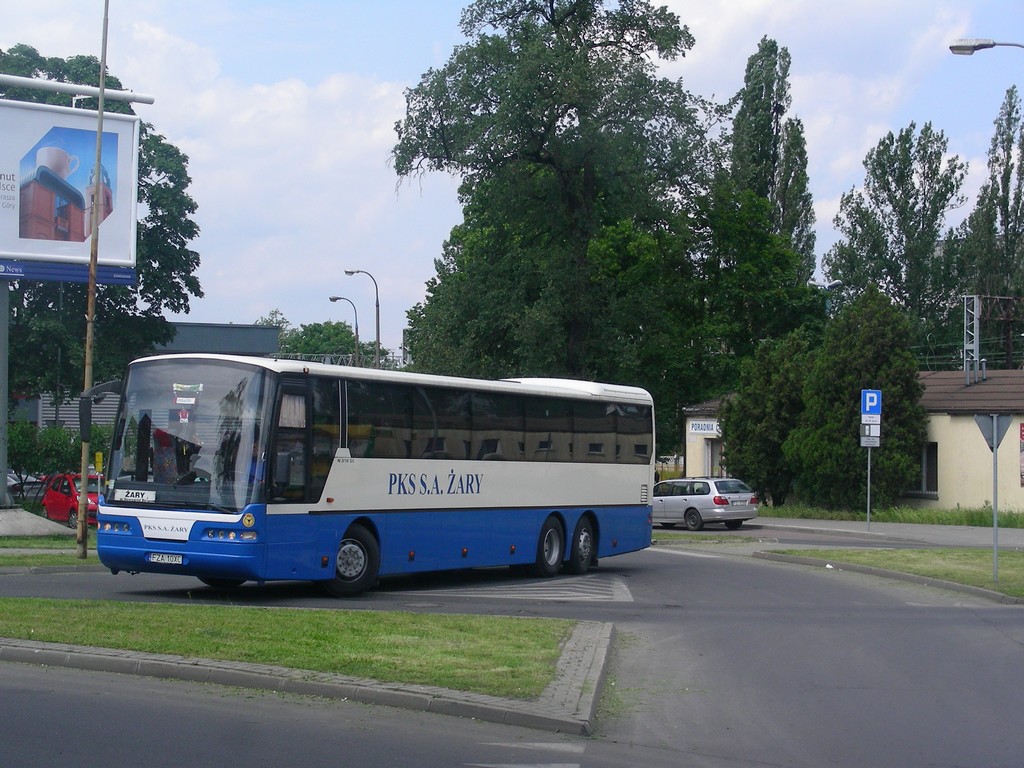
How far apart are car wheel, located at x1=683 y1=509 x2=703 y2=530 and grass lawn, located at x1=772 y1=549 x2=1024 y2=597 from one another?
12105 millimetres

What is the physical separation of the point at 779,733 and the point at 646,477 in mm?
15539

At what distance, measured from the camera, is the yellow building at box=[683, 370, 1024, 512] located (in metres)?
40.4

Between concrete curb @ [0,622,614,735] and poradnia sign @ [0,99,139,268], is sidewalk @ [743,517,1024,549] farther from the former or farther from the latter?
concrete curb @ [0,622,614,735]

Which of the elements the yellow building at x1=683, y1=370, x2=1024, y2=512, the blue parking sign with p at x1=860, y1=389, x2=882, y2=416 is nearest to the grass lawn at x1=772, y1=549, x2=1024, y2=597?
the blue parking sign with p at x1=860, y1=389, x2=882, y2=416

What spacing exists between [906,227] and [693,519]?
122ft

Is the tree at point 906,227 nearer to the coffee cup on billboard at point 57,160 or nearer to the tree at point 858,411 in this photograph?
the tree at point 858,411

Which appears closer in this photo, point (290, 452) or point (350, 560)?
point (290, 452)

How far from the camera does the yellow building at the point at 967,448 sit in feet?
133

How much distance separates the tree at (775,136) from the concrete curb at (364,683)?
57.2 metres

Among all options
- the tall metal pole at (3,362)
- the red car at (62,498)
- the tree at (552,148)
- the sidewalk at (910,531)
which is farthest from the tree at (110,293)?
the sidewalk at (910,531)

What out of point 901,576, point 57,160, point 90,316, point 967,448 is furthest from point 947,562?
point 57,160

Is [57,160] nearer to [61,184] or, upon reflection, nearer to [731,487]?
[61,184]

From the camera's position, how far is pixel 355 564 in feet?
56.5

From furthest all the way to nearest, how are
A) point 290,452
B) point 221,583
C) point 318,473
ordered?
point 221,583 < point 318,473 < point 290,452
